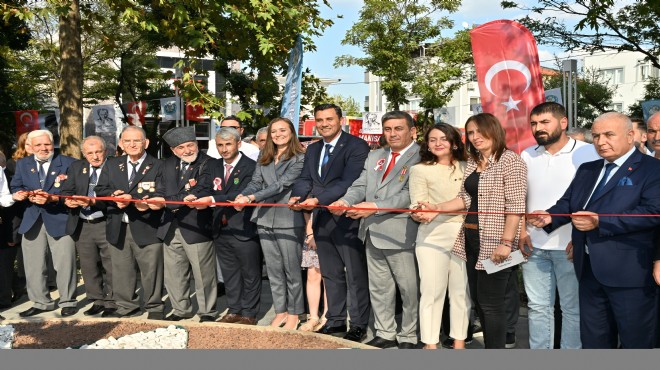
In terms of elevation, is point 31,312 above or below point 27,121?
below

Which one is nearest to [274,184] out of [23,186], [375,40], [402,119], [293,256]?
[293,256]

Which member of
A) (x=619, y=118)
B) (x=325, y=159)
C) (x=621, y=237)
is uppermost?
(x=619, y=118)

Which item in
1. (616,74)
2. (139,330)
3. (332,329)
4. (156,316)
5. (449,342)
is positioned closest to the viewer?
(449,342)

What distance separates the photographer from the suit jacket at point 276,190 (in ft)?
21.9

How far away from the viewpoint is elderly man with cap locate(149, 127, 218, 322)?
707 cm

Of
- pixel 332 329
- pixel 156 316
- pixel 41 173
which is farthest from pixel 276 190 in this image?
pixel 41 173

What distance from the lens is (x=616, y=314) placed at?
4492 mm

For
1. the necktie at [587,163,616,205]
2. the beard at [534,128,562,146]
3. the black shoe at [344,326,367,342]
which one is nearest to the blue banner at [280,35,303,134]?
the black shoe at [344,326,367,342]

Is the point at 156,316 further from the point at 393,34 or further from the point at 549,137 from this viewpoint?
the point at 393,34

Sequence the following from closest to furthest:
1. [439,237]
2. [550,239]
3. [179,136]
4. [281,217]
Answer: [550,239] < [439,237] < [281,217] < [179,136]

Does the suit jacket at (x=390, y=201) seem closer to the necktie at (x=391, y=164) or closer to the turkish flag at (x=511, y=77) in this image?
the necktie at (x=391, y=164)

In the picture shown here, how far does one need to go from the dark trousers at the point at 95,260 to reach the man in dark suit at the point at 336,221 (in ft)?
7.85

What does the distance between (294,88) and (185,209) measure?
3449mm

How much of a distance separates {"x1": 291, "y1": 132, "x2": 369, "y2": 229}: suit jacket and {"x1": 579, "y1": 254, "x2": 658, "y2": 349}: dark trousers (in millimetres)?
2333
